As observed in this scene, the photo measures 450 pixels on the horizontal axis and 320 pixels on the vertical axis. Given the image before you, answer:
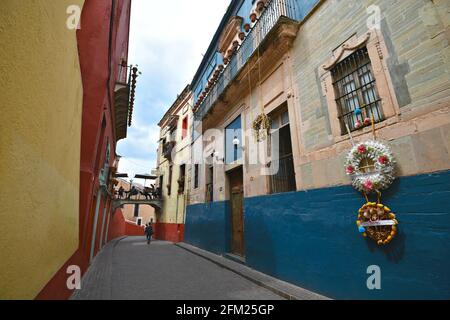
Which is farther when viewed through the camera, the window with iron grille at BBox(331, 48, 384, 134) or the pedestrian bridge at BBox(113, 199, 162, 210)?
the pedestrian bridge at BBox(113, 199, 162, 210)

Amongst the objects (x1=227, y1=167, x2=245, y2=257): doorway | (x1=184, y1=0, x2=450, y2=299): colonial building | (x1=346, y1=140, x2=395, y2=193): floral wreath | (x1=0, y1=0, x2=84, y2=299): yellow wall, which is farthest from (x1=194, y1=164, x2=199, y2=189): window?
(x1=0, y1=0, x2=84, y2=299): yellow wall

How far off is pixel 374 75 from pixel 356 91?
1.41 ft

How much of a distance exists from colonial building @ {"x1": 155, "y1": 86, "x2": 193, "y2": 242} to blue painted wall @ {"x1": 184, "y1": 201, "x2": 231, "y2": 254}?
72.1 inches

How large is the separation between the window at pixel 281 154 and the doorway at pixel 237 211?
2.20 metres

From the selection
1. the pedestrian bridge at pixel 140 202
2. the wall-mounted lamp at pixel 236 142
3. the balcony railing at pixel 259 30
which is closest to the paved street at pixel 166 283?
the wall-mounted lamp at pixel 236 142

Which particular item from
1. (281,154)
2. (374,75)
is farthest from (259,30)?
(374,75)

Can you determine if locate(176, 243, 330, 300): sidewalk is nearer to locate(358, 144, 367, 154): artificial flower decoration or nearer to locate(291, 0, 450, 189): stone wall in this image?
locate(291, 0, 450, 189): stone wall

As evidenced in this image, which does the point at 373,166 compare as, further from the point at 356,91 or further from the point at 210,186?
the point at 210,186

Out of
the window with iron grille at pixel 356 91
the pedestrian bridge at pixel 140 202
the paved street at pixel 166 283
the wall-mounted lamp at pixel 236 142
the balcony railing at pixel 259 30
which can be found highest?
the balcony railing at pixel 259 30

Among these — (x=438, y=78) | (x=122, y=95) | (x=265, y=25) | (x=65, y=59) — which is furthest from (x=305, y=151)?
(x=122, y=95)

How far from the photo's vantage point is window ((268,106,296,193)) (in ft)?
20.1

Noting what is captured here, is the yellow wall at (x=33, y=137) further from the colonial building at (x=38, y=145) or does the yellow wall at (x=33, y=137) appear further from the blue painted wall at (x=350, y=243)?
the blue painted wall at (x=350, y=243)

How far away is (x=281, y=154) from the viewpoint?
6430mm

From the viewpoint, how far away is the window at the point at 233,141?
843 centimetres
